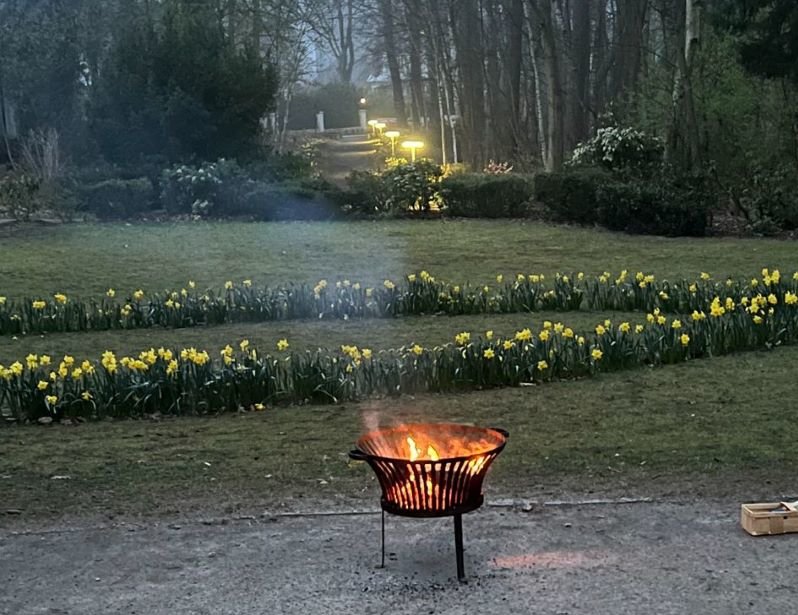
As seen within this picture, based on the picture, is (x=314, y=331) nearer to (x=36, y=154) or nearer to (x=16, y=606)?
(x=16, y=606)

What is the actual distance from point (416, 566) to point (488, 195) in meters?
16.7

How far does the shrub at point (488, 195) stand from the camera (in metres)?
20.4

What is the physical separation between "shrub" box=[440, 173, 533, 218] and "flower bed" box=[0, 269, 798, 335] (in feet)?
31.9

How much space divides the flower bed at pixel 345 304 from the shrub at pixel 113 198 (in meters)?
11.0

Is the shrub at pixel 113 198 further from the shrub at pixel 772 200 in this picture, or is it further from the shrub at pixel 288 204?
the shrub at pixel 772 200

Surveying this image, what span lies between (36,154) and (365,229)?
1071cm

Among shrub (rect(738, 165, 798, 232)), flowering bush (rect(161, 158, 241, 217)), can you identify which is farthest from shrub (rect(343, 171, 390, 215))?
shrub (rect(738, 165, 798, 232))

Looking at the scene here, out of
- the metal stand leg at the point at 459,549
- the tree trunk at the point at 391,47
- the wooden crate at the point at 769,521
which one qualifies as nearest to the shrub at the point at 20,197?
the metal stand leg at the point at 459,549

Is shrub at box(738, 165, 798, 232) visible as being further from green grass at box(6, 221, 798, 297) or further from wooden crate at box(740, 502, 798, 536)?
wooden crate at box(740, 502, 798, 536)

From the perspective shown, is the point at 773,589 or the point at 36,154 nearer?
the point at 773,589

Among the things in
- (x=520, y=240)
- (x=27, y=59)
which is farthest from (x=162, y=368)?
(x=27, y=59)

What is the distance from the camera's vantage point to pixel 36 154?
1021 inches

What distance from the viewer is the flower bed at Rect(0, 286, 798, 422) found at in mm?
6883

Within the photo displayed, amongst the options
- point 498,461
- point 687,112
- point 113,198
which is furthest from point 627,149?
point 498,461
